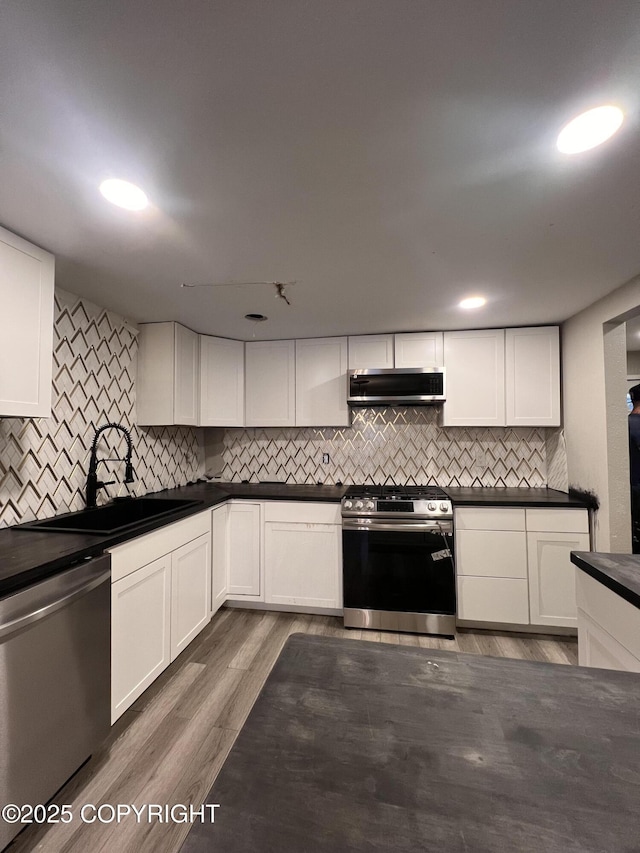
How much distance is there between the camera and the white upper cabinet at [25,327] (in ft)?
4.95

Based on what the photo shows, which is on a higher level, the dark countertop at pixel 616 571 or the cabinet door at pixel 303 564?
the dark countertop at pixel 616 571

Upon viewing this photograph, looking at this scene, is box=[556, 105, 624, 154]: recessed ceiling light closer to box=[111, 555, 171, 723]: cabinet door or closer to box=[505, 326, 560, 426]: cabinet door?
box=[505, 326, 560, 426]: cabinet door

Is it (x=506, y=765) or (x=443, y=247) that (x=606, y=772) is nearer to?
(x=506, y=765)

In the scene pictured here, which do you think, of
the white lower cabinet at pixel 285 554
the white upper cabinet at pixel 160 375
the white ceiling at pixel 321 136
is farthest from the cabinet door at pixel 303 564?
the white ceiling at pixel 321 136

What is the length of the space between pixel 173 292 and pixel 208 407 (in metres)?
1.10

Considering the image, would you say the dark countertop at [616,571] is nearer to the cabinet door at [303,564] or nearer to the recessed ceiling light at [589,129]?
the recessed ceiling light at [589,129]

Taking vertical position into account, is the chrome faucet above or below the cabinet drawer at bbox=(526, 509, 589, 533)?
above

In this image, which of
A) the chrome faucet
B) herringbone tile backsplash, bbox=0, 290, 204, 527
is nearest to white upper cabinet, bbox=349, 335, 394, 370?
herringbone tile backsplash, bbox=0, 290, 204, 527

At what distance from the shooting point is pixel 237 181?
125 centimetres

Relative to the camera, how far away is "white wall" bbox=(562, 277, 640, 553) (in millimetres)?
2281

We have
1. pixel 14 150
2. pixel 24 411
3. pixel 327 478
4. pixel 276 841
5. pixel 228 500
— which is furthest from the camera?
pixel 327 478

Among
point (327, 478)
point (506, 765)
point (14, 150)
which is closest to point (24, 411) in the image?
point (14, 150)

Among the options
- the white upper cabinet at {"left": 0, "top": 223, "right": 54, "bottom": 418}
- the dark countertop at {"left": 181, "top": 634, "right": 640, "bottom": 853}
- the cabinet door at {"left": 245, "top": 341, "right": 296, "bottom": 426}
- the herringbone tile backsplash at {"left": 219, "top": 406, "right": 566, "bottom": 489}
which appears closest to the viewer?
the dark countertop at {"left": 181, "top": 634, "right": 640, "bottom": 853}

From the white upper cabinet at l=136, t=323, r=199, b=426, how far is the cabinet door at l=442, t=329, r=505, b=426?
2.09 meters
